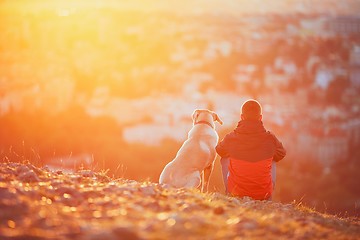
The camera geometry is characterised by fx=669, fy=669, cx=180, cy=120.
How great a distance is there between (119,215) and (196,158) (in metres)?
3.71

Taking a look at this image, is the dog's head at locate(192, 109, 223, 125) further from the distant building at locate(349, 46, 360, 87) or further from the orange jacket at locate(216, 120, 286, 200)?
the distant building at locate(349, 46, 360, 87)

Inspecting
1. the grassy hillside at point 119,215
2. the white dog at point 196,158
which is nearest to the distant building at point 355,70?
the white dog at point 196,158

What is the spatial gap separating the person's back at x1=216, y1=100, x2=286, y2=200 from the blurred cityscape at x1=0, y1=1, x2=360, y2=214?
46682 mm

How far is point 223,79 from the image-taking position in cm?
9275

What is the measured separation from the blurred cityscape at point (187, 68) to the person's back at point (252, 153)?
46.7 meters

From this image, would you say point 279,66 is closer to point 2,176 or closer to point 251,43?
point 251,43

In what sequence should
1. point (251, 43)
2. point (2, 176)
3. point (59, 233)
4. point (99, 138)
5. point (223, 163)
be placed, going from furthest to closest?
point (251, 43) < point (99, 138) < point (223, 163) < point (2, 176) < point (59, 233)

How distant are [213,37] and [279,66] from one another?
1601cm

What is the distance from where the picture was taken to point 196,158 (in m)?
8.02

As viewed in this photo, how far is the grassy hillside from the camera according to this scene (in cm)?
390

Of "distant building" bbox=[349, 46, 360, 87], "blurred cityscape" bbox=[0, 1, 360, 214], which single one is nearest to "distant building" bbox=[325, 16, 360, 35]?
"blurred cityscape" bbox=[0, 1, 360, 214]

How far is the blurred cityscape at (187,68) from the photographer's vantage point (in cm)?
6688

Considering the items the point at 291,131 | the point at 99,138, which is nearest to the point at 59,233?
the point at 99,138

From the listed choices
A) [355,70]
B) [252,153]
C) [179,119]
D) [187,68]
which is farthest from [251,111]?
[187,68]
